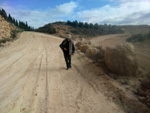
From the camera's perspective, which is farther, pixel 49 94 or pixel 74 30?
pixel 74 30

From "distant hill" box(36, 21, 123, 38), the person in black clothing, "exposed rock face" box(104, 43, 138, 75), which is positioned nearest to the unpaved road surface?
the person in black clothing

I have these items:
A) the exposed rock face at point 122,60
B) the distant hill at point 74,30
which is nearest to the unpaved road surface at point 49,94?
the exposed rock face at point 122,60

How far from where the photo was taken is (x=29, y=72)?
283 inches

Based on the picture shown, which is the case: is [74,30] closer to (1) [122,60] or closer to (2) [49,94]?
(1) [122,60]

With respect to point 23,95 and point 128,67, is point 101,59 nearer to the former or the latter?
point 128,67

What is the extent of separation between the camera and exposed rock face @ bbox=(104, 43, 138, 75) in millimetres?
6375

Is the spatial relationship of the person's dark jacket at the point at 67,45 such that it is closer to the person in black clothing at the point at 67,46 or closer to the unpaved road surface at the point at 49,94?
the person in black clothing at the point at 67,46

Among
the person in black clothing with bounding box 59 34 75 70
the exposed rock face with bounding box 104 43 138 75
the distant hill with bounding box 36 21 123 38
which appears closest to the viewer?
the exposed rock face with bounding box 104 43 138 75

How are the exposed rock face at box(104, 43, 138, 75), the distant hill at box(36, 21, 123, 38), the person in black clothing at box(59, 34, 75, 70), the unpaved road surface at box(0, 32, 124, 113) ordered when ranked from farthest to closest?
1. the distant hill at box(36, 21, 123, 38)
2. the person in black clothing at box(59, 34, 75, 70)
3. the exposed rock face at box(104, 43, 138, 75)
4. the unpaved road surface at box(0, 32, 124, 113)

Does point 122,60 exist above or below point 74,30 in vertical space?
below

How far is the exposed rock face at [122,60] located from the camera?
6.38 meters

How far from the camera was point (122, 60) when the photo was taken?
6.53 m

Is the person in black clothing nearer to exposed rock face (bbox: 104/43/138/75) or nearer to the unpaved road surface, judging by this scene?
the unpaved road surface


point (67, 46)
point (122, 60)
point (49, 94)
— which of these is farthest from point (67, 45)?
point (49, 94)
